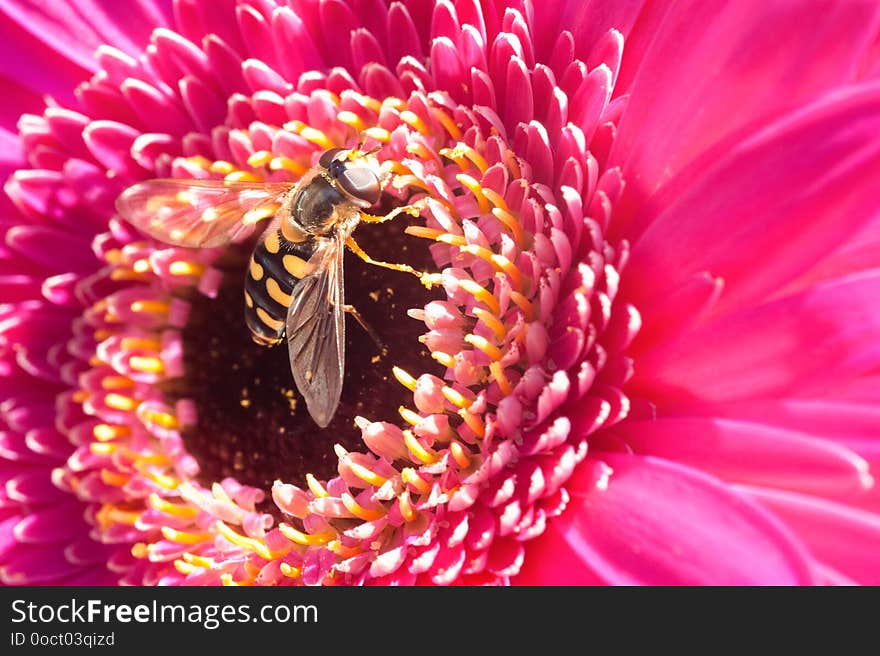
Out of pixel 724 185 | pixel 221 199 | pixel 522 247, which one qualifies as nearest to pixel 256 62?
pixel 221 199

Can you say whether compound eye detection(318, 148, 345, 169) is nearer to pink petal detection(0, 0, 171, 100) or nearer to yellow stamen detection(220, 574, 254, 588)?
pink petal detection(0, 0, 171, 100)

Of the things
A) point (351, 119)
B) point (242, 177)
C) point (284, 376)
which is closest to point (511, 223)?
point (351, 119)

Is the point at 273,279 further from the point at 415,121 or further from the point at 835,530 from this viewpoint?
the point at 835,530

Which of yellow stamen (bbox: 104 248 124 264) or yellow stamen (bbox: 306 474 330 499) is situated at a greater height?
yellow stamen (bbox: 104 248 124 264)

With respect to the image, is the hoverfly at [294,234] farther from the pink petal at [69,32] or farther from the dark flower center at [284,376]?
the pink petal at [69,32]

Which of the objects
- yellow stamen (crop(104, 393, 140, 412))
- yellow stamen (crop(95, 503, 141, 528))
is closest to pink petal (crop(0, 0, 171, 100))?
yellow stamen (crop(104, 393, 140, 412))

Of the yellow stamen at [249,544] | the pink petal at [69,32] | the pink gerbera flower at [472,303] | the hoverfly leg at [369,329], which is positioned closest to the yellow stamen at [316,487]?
the pink gerbera flower at [472,303]
